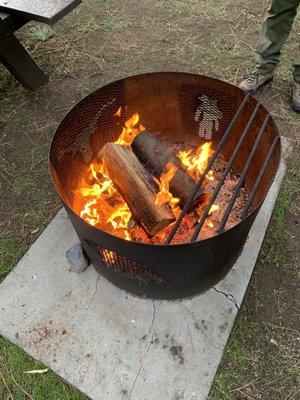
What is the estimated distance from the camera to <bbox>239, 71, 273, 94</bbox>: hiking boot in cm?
342

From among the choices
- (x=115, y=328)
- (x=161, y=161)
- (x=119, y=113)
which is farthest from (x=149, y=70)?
(x=115, y=328)

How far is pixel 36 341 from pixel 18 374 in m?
0.19

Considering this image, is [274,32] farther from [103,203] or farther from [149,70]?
[103,203]

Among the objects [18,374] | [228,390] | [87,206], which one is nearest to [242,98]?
[87,206]

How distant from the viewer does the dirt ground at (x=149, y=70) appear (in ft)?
6.76

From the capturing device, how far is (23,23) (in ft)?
10.6

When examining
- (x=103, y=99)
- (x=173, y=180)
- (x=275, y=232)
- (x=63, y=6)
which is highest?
(x=63, y=6)

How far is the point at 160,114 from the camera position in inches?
103

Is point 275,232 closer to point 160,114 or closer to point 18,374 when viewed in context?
point 160,114

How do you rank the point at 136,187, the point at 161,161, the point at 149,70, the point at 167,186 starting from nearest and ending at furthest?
the point at 136,187
the point at 167,186
the point at 161,161
the point at 149,70

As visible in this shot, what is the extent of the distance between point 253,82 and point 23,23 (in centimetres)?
208

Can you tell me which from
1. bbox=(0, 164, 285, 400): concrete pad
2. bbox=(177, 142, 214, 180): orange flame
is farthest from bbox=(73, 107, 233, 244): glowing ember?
bbox=(0, 164, 285, 400): concrete pad

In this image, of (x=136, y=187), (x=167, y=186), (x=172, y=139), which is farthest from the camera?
(x=172, y=139)

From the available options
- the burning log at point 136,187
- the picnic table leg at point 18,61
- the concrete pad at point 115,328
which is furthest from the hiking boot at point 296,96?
the picnic table leg at point 18,61
